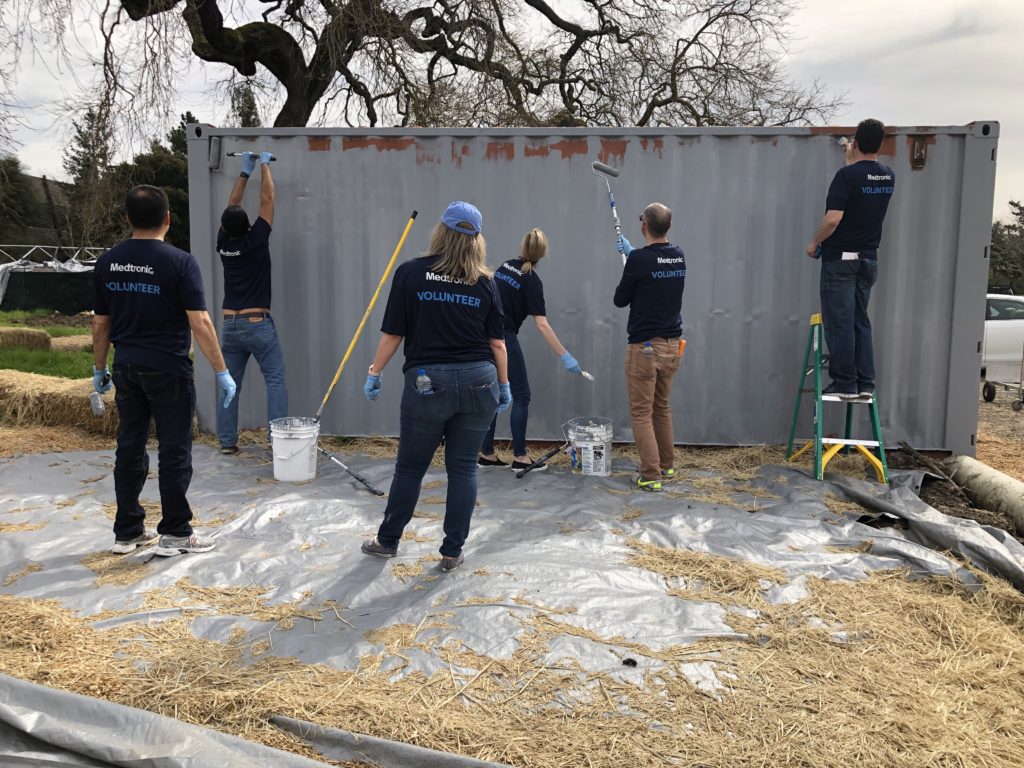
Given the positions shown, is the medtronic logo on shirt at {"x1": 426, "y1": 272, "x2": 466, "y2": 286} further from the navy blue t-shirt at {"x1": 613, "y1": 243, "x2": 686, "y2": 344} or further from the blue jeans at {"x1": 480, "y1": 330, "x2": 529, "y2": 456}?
the blue jeans at {"x1": 480, "y1": 330, "x2": 529, "y2": 456}

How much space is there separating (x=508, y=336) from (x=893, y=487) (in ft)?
9.04

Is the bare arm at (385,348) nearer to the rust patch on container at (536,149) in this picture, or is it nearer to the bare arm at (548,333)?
the bare arm at (548,333)

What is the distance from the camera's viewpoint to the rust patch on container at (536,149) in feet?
19.3

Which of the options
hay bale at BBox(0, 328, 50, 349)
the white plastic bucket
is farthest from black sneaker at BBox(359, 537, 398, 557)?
hay bale at BBox(0, 328, 50, 349)

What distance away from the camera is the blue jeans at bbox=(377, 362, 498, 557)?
332 cm

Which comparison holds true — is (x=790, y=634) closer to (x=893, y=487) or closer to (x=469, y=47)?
(x=893, y=487)

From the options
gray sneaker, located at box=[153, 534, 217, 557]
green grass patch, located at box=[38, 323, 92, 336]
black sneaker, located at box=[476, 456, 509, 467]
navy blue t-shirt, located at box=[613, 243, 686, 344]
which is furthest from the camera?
green grass patch, located at box=[38, 323, 92, 336]

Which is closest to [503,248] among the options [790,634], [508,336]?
[508,336]

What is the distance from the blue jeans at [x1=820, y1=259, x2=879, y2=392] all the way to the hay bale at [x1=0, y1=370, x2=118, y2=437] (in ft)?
18.5

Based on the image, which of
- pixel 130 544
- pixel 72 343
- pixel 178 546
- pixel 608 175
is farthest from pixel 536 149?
pixel 72 343

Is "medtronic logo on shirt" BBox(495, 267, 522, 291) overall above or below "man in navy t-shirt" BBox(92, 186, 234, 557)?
above

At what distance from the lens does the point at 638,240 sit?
19.5 ft

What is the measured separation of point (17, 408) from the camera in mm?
6574

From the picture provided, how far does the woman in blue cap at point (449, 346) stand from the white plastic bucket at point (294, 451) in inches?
70.4
